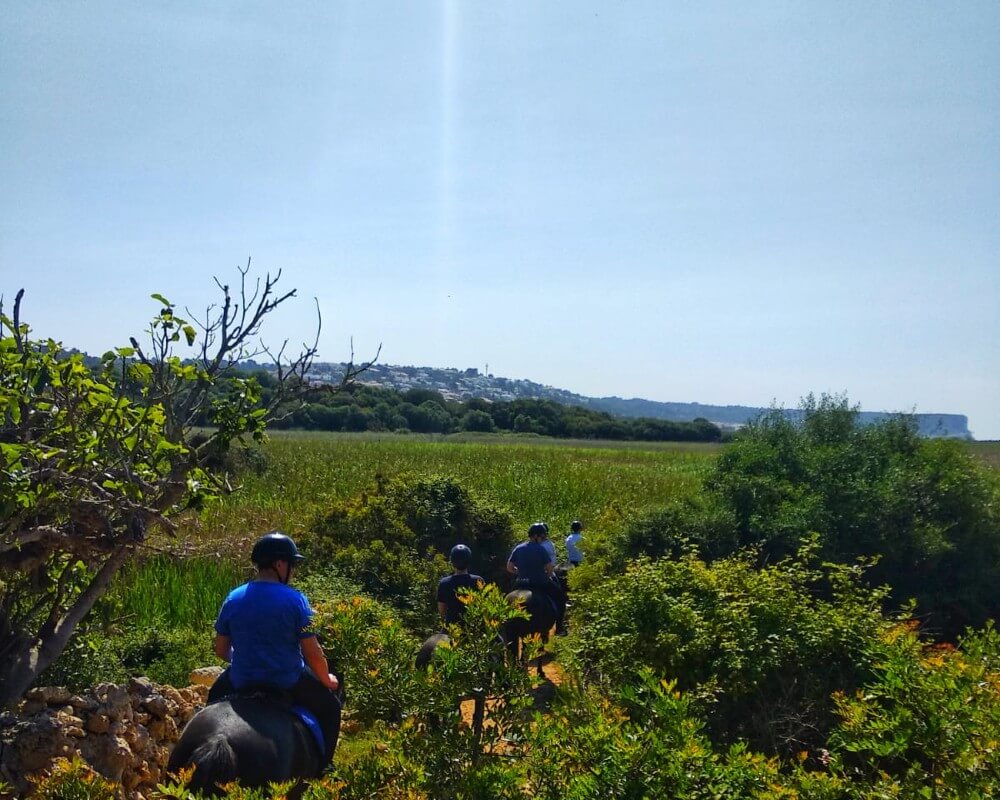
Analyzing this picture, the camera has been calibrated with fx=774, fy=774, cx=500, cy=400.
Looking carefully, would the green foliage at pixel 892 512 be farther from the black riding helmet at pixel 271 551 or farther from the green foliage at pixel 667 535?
the black riding helmet at pixel 271 551

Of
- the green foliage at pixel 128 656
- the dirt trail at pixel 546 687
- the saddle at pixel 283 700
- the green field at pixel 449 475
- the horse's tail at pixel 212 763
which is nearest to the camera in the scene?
the horse's tail at pixel 212 763

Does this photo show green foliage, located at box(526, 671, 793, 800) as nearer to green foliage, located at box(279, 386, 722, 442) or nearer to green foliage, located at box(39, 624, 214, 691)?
green foliage, located at box(39, 624, 214, 691)

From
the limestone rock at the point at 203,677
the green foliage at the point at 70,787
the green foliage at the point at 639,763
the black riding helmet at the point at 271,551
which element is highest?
the black riding helmet at the point at 271,551

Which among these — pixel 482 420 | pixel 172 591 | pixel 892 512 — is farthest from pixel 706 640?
pixel 482 420

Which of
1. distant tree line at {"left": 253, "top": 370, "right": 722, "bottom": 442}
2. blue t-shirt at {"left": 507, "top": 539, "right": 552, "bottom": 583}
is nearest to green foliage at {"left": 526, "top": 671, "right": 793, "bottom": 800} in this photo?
blue t-shirt at {"left": 507, "top": 539, "right": 552, "bottom": 583}

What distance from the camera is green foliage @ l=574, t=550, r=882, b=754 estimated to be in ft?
20.1

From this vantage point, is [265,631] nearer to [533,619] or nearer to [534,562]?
[533,619]

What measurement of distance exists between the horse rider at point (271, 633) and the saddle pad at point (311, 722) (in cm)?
7

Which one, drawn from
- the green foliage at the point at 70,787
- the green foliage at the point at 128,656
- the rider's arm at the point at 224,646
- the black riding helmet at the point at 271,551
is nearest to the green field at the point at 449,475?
the green foliage at the point at 128,656

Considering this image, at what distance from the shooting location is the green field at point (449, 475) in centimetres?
1697

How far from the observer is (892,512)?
12438 mm

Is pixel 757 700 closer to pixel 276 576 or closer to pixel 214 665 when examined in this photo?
pixel 276 576

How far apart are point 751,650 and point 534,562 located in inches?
182

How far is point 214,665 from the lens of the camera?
29.4 ft
